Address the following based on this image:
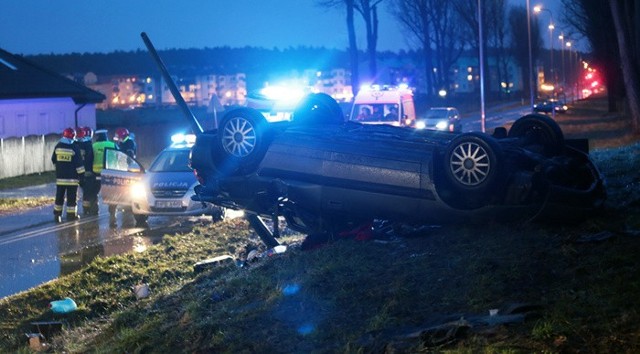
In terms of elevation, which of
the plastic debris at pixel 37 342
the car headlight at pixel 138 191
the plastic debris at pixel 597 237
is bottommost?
the plastic debris at pixel 37 342

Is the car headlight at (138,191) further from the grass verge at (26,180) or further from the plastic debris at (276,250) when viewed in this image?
the grass verge at (26,180)

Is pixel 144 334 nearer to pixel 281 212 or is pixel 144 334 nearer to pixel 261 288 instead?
pixel 261 288

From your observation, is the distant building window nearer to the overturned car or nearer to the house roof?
the house roof

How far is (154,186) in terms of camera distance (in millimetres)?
17328

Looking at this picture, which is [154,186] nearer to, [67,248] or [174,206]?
[174,206]

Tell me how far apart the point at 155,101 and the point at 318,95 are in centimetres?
10051

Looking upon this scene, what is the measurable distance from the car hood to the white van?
14.0 meters

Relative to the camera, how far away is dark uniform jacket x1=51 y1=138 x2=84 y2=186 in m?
18.5

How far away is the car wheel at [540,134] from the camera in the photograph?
9094mm

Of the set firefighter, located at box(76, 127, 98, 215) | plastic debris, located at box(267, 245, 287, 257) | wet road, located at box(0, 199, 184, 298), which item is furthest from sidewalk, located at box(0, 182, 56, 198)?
plastic debris, located at box(267, 245, 287, 257)

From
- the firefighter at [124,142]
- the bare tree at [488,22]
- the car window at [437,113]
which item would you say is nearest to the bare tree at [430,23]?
the bare tree at [488,22]

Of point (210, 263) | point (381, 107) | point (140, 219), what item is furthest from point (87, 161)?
point (381, 107)

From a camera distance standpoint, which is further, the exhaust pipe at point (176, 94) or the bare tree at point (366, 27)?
the bare tree at point (366, 27)

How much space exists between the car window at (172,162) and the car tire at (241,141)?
8.21 metres
